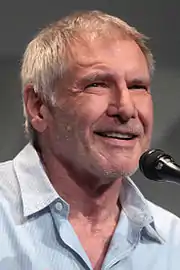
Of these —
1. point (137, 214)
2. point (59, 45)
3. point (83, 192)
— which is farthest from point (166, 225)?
→ point (59, 45)

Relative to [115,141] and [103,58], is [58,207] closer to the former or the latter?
[115,141]

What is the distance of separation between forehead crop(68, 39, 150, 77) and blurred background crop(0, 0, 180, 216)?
0.38m

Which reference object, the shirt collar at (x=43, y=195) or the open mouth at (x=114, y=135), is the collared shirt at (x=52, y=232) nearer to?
the shirt collar at (x=43, y=195)

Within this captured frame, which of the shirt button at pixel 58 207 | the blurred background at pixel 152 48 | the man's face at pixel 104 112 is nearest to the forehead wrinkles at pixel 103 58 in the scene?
the man's face at pixel 104 112

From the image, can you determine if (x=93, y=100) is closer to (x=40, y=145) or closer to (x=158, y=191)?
(x=40, y=145)

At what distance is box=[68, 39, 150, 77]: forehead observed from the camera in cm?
109

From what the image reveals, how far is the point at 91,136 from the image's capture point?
3.51 ft

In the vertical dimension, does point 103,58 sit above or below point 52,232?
above

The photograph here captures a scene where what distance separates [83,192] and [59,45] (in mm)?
281

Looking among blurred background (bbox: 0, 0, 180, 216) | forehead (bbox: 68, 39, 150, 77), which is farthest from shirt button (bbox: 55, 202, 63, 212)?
blurred background (bbox: 0, 0, 180, 216)

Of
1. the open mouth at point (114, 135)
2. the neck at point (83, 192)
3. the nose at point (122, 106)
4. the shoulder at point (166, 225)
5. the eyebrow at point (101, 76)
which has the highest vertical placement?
the eyebrow at point (101, 76)

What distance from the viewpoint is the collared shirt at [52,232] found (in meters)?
1.04

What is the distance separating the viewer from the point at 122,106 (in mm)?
1057

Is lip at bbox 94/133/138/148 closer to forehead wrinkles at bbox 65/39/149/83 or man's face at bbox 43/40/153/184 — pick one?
man's face at bbox 43/40/153/184
